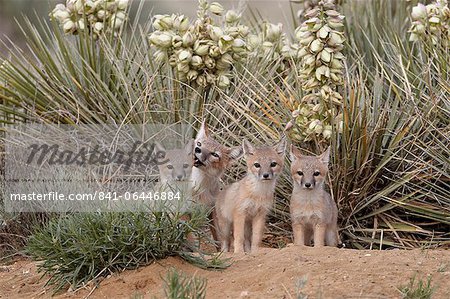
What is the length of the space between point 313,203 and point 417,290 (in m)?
1.96

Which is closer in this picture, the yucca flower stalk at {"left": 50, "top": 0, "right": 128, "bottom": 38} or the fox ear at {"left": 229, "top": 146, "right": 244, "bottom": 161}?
the fox ear at {"left": 229, "top": 146, "right": 244, "bottom": 161}

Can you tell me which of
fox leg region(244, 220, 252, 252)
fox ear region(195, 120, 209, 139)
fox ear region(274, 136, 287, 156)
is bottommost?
fox leg region(244, 220, 252, 252)

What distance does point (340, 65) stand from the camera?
22.7 ft

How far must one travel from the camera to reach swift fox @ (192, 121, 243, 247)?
6.82 m

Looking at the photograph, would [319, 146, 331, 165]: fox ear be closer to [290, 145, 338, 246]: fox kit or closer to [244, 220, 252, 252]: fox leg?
[290, 145, 338, 246]: fox kit

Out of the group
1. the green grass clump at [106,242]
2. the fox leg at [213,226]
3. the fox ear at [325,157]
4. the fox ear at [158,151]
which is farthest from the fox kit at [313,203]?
the green grass clump at [106,242]

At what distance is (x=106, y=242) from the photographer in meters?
5.38

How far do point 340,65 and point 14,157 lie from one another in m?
2.68

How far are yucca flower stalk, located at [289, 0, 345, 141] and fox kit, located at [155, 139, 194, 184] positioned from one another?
82 cm

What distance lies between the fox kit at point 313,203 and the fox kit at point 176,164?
79 cm

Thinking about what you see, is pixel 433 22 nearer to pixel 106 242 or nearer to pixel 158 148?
pixel 158 148

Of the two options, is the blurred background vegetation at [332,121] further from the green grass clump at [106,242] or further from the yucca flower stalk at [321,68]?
the green grass clump at [106,242]

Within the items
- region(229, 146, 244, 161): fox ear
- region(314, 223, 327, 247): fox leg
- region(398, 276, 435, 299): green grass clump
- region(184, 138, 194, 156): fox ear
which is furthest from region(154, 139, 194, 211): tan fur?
region(398, 276, 435, 299): green grass clump

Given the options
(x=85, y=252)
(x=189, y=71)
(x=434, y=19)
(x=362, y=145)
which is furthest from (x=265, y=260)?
(x=434, y=19)
